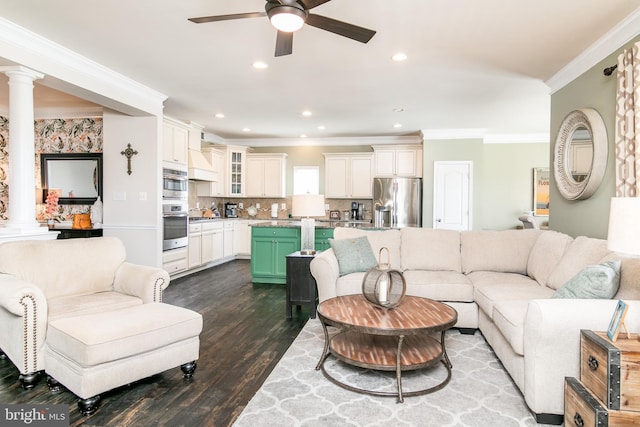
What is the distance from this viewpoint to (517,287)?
10.4 ft

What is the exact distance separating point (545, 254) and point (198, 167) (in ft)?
17.5

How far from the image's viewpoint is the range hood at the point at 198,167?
256 inches

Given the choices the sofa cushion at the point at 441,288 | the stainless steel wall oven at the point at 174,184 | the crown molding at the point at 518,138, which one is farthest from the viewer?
the crown molding at the point at 518,138

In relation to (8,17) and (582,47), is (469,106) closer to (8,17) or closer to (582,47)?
(582,47)

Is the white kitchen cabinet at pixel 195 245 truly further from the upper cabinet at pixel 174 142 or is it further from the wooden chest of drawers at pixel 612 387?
the wooden chest of drawers at pixel 612 387

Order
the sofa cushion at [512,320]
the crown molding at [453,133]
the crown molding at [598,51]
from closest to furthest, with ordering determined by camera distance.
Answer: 1. the sofa cushion at [512,320]
2. the crown molding at [598,51]
3. the crown molding at [453,133]

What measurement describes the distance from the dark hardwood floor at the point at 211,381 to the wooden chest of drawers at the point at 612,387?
5.74 feet

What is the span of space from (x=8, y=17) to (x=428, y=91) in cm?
415

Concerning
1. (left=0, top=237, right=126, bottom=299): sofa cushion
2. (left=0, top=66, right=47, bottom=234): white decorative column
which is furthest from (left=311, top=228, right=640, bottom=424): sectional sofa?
(left=0, top=66, right=47, bottom=234): white decorative column

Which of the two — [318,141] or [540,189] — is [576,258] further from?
[318,141]

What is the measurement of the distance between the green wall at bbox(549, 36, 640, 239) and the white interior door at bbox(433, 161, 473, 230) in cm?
265

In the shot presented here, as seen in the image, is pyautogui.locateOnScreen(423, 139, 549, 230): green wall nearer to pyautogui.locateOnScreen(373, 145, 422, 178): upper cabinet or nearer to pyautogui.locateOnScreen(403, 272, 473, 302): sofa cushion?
pyautogui.locateOnScreen(373, 145, 422, 178): upper cabinet

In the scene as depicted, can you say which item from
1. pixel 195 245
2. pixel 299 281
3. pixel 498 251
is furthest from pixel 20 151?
pixel 498 251

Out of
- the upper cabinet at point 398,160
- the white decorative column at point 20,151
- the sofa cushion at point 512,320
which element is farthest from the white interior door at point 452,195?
the white decorative column at point 20,151
